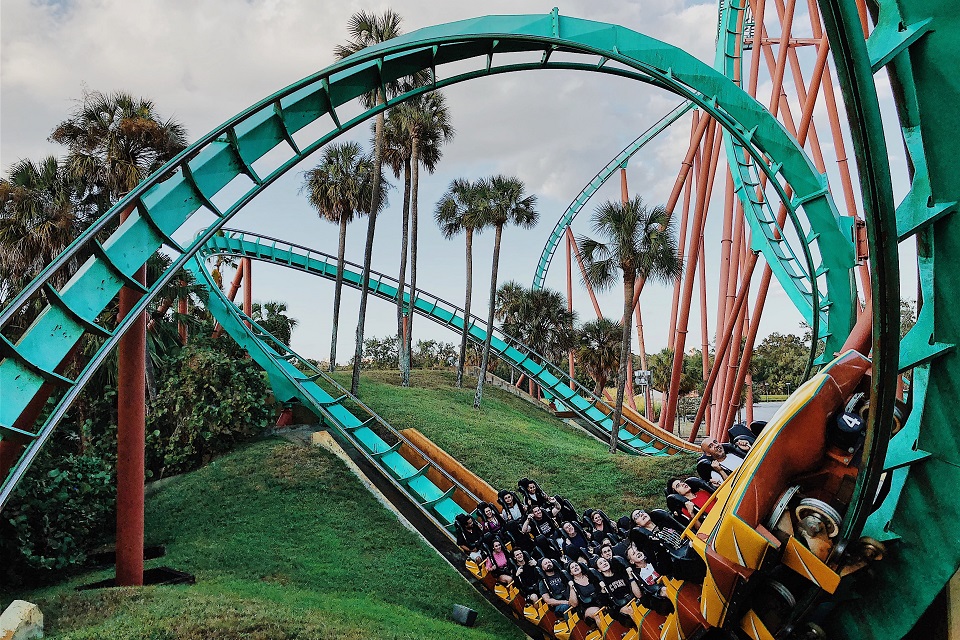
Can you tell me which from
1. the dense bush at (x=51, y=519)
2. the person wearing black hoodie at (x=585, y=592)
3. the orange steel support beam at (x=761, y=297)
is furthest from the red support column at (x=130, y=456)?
the orange steel support beam at (x=761, y=297)

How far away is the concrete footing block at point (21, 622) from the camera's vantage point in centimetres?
588

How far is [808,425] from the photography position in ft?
12.0

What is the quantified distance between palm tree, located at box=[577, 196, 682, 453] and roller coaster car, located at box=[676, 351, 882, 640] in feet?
48.0

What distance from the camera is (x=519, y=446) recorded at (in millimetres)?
16781

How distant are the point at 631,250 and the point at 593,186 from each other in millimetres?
→ 10737

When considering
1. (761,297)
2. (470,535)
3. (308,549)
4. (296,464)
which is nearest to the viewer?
(470,535)

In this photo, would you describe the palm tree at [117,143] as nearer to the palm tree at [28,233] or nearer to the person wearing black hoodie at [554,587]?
the palm tree at [28,233]

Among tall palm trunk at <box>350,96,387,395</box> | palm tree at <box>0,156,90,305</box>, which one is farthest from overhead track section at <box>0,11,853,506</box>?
tall palm trunk at <box>350,96,387,395</box>

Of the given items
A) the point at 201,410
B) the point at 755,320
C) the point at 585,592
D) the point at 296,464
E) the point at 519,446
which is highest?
the point at 755,320

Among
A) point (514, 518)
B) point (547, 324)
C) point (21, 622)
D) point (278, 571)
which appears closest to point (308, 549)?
point (278, 571)

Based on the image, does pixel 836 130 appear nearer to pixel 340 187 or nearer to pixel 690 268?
pixel 690 268

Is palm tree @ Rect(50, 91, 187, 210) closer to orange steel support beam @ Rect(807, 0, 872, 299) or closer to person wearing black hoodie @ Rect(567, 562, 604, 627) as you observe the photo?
person wearing black hoodie @ Rect(567, 562, 604, 627)

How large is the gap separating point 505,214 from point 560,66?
16795 millimetres

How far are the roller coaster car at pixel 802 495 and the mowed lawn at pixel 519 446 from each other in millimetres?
8599
